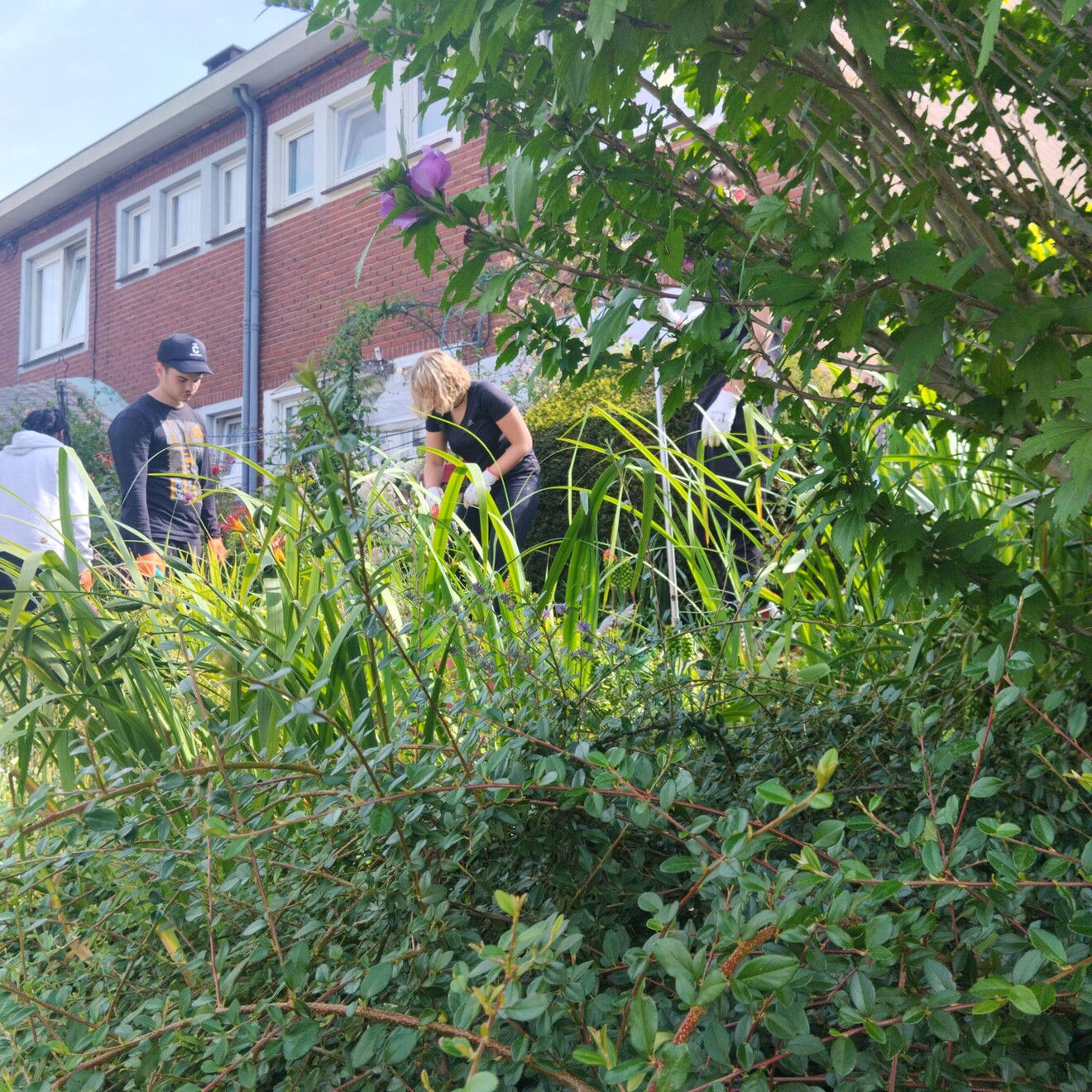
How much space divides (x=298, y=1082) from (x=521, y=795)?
0.32 meters

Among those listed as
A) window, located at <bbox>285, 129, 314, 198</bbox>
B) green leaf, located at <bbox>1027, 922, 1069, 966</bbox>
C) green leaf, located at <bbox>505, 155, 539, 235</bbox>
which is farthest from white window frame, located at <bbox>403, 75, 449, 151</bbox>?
green leaf, located at <bbox>1027, 922, 1069, 966</bbox>

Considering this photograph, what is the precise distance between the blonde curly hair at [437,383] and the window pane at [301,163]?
27.1 feet

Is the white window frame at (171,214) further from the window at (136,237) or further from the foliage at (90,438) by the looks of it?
the foliage at (90,438)

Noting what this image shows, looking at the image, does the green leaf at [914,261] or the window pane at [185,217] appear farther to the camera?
the window pane at [185,217]

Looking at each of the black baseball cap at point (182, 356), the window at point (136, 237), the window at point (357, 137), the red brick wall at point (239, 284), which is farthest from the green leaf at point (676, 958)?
the window at point (136, 237)

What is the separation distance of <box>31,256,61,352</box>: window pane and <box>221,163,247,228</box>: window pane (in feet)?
14.2

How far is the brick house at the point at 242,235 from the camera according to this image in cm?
1050

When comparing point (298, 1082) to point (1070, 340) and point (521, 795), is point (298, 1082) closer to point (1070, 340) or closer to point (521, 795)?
point (521, 795)

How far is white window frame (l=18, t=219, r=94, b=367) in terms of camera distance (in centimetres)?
1478

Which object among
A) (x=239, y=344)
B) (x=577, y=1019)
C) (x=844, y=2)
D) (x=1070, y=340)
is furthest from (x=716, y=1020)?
(x=239, y=344)

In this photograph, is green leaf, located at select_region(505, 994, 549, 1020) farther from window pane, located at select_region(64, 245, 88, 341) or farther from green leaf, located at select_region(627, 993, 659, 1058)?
window pane, located at select_region(64, 245, 88, 341)

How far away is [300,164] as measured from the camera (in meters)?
11.9

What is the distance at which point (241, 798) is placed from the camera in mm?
1062

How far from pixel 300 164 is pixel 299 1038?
12.5 m
